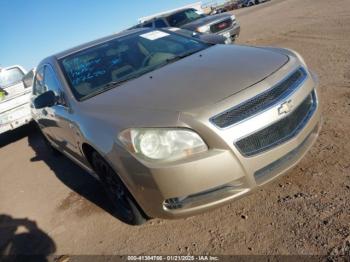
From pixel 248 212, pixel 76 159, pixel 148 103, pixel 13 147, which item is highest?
pixel 148 103

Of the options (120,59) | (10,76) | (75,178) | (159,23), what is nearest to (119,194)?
(120,59)

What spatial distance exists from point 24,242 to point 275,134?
2.92m

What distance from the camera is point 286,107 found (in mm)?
2760

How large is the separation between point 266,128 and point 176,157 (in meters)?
0.67

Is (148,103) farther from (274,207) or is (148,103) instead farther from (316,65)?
(316,65)

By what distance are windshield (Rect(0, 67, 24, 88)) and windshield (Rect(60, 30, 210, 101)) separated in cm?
733

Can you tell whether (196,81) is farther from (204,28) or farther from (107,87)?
(204,28)

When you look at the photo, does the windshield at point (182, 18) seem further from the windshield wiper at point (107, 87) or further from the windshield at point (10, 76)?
the windshield wiper at point (107, 87)

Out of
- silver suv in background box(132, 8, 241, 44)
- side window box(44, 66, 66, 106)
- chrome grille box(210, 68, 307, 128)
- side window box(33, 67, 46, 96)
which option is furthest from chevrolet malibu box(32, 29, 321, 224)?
silver suv in background box(132, 8, 241, 44)

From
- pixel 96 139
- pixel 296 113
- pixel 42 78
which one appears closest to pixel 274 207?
pixel 296 113

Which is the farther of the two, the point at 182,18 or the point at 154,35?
the point at 182,18

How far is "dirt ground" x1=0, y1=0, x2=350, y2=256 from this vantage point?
9.41 ft

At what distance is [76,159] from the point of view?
443 cm

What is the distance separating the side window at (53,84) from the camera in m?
4.04
